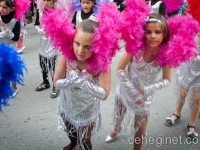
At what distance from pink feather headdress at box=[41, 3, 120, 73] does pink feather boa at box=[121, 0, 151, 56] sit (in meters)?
0.07

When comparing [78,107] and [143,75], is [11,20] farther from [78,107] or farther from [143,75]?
[143,75]

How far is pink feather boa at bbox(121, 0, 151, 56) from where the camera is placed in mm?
1644

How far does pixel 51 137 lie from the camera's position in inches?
96.0

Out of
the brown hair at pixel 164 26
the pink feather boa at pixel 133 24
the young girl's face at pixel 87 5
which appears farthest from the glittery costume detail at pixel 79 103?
the young girl's face at pixel 87 5

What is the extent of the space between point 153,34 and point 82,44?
57cm

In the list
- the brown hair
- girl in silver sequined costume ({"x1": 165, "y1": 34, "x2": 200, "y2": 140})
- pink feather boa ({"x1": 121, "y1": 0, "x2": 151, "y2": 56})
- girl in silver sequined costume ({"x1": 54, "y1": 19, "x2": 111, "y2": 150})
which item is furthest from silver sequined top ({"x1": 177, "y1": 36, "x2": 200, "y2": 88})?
Answer: girl in silver sequined costume ({"x1": 54, "y1": 19, "x2": 111, "y2": 150})

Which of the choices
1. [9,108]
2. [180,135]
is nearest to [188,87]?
[180,135]

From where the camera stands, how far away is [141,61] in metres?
1.89

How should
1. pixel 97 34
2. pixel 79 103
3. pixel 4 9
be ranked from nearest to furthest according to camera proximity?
1. pixel 97 34
2. pixel 79 103
3. pixel 4 9

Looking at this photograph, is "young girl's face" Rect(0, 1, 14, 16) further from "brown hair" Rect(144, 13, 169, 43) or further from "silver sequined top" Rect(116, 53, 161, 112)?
"brown hair" Rect(144, 13, 169, 43)

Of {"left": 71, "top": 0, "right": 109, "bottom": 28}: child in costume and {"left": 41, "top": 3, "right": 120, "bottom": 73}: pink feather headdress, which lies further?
{"left": 71, "top": 0, "right": 109, "bottom": 28}: child in costume

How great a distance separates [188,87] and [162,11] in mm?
1301

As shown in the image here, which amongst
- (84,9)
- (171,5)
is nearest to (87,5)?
(84,9)

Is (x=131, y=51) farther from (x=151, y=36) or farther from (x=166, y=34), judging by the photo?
(x=166, y=34)
